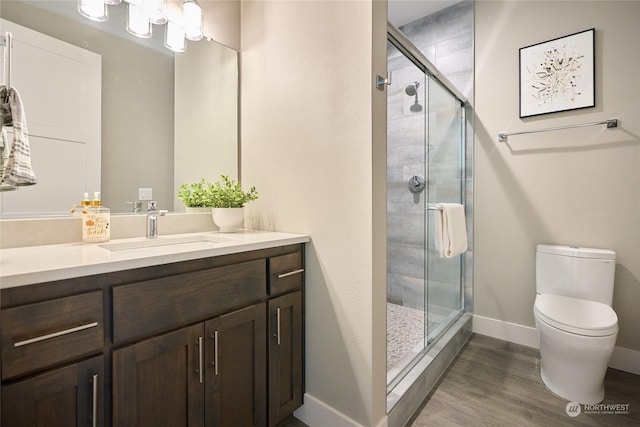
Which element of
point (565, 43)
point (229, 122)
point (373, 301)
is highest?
point (565, 43)

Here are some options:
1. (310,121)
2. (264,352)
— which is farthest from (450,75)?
(264,352)

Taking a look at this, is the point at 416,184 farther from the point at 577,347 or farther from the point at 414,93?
the point at 577,347

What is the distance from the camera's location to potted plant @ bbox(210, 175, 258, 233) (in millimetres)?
1587

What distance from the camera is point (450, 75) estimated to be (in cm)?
254

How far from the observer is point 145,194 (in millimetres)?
1512

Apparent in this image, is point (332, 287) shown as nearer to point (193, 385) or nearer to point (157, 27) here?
point (193, 385)

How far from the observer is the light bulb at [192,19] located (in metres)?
1.52

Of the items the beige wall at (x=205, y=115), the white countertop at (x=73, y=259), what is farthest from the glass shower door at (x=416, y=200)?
the white countertop at (x=73, y=259)

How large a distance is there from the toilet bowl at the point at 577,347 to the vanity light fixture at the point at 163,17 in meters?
2.48

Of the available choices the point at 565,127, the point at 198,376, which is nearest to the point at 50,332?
the point at 198,376

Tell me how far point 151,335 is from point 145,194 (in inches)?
32.4

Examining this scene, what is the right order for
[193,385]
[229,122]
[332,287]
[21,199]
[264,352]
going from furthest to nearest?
[229,122] < [332,287] < [264,352] < [21,199] < [193,385]

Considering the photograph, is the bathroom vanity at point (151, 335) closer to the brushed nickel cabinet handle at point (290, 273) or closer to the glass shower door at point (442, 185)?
the brushed nickel cabinet handle at point (290, 273)

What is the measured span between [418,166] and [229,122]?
129 centimetres
